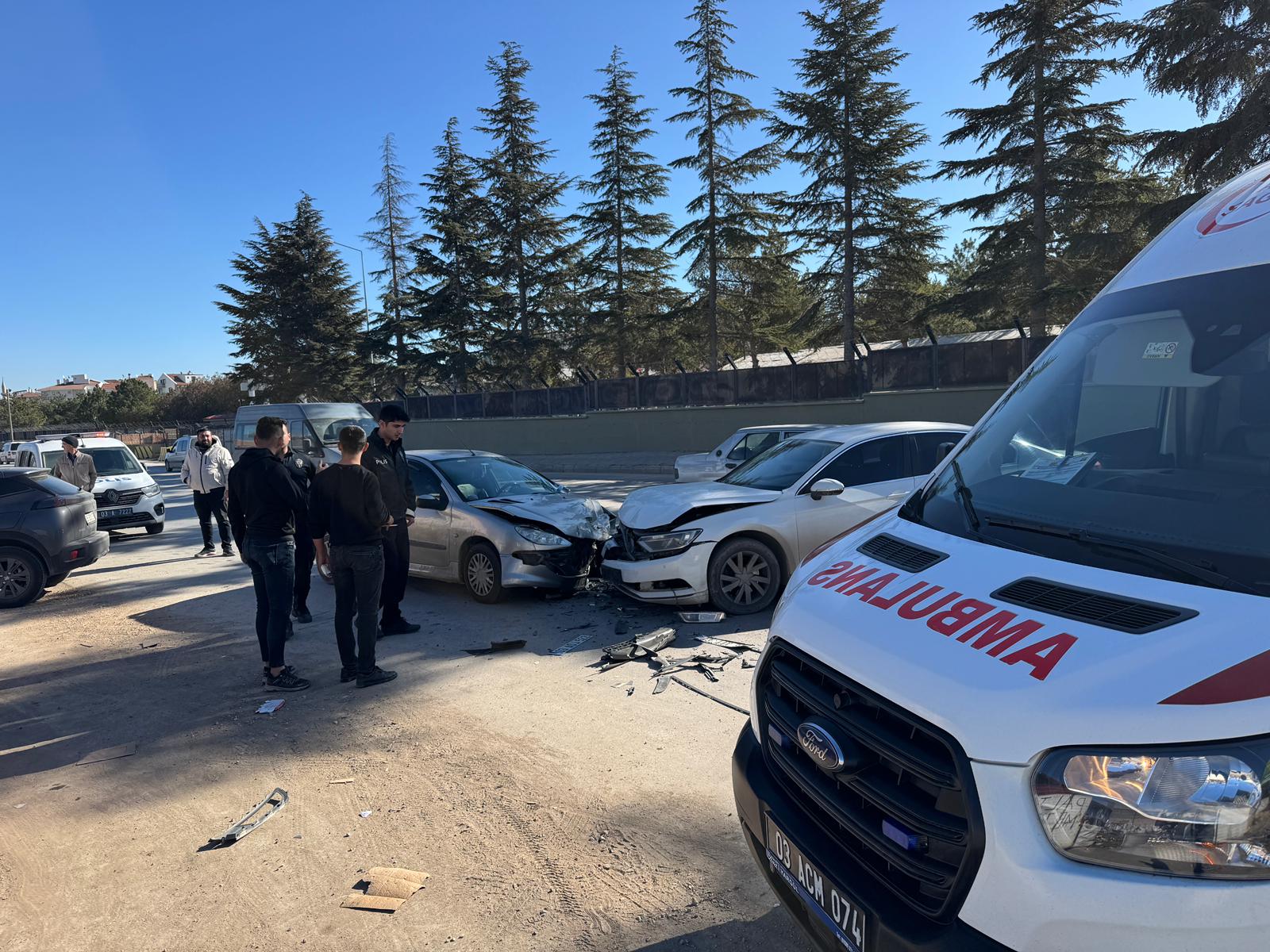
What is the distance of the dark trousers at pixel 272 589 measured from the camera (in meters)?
5.66

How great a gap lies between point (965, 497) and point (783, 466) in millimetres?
4604

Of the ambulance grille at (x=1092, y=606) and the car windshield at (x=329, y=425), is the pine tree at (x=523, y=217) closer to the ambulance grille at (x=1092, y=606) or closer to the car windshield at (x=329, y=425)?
the car windshield at (x=329, y=425)

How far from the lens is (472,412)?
35438 millimetres

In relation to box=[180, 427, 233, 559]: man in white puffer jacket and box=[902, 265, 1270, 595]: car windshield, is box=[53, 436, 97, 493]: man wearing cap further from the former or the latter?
box=[902, 265, 1270, 595]: car windshield

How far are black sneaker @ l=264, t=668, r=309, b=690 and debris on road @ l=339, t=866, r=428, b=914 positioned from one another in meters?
2.53

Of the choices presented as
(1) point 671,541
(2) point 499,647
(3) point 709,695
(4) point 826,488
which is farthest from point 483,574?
(4) point 826,488

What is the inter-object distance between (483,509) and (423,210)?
36595 mm

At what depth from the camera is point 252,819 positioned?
12.7 ft

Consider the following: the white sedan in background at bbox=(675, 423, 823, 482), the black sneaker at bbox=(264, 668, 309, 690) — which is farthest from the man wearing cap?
the white sedan in background at bbox=(675, 423, 823, 482)

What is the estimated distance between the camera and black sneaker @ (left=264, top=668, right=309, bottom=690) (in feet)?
18.5

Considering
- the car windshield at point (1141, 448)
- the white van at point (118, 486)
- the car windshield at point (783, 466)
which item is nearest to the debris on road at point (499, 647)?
the car windshield at point (783, 466)

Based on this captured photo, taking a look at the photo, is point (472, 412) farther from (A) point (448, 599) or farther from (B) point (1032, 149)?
(A) point (448, 599)

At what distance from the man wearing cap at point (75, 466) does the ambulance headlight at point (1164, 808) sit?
13677 mm

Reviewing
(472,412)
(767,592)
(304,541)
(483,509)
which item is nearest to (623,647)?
(767,592)
